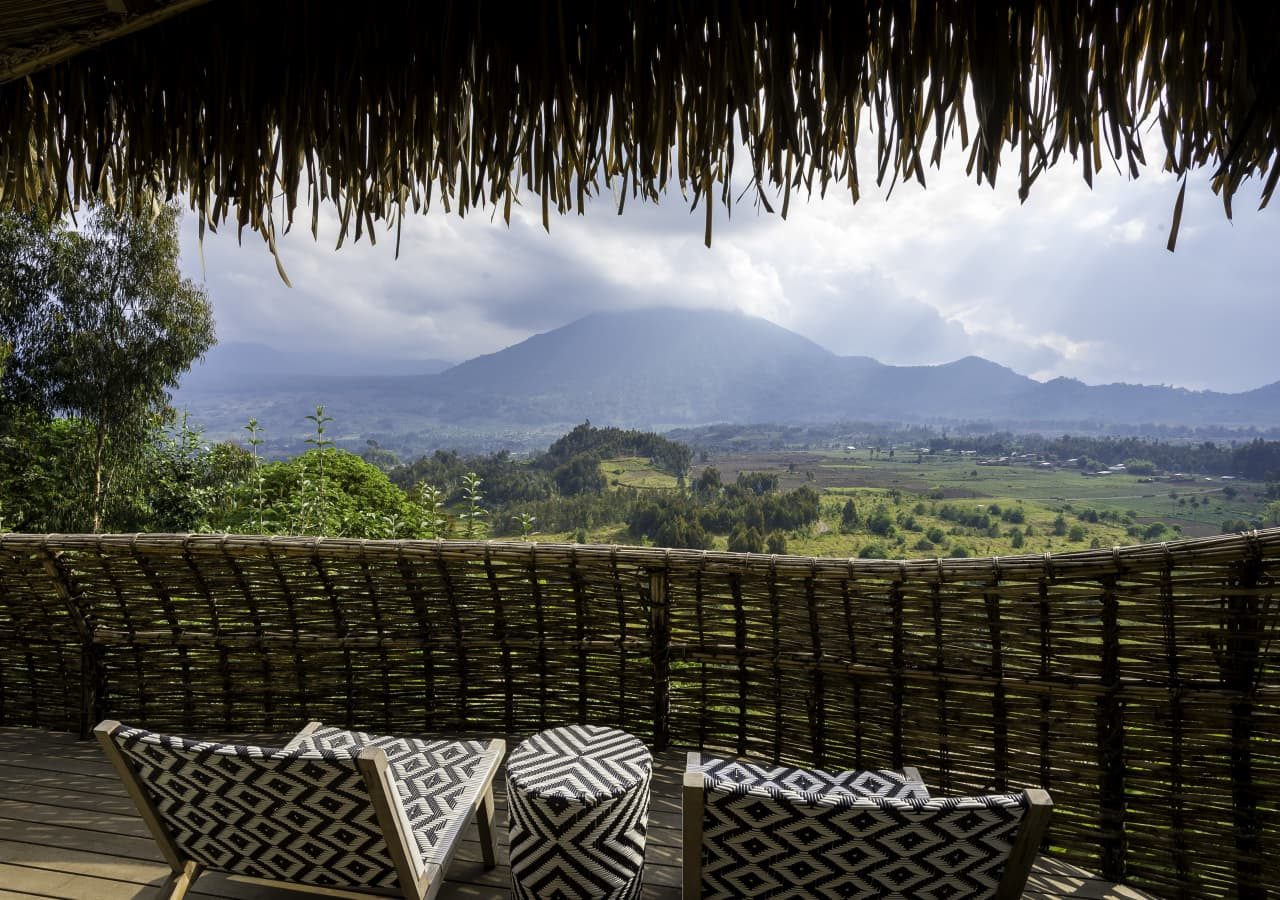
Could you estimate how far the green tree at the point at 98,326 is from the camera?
1324 cm

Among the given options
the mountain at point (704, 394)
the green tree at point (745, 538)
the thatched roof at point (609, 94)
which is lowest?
the green tree at point (745, 538)

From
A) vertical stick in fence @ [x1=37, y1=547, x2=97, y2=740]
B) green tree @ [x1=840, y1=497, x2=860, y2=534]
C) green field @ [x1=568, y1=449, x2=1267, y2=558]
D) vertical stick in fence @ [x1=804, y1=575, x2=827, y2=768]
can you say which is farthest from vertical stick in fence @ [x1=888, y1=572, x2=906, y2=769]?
green tree @ [x1=840, y1=497, x2=860, y2=534]

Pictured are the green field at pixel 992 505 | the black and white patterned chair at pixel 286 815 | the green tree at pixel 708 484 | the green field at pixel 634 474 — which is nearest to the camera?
the black and white patterned chair at pixel 286 815

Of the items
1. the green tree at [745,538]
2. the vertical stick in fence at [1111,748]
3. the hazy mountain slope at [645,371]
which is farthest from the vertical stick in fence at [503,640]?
the hazy mountain slope at [645,371]

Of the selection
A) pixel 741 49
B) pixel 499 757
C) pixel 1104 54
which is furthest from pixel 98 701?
pixel 1104 54

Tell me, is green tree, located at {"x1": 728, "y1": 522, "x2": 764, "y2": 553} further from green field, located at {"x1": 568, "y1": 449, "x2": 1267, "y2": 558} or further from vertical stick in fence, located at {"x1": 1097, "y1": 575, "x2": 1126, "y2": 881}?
vertical stick in fence, located at {"x1": 1097, "y1": 575, "x2": 1126, "y2": 881}

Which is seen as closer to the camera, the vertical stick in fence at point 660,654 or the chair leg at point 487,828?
the chair leg at point 487,828

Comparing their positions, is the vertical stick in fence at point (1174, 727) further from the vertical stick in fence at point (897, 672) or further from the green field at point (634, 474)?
the green field at point (634, 474)

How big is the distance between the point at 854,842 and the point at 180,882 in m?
1.70

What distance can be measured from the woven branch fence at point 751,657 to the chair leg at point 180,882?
0.97 m

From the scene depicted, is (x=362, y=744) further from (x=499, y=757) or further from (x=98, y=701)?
(x=98, y=701)

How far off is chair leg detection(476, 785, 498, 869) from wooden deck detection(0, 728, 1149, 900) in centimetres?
4

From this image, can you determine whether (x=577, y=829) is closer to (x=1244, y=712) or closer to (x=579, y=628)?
(x=579, y=628)

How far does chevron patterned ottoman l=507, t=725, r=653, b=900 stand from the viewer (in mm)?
1881
